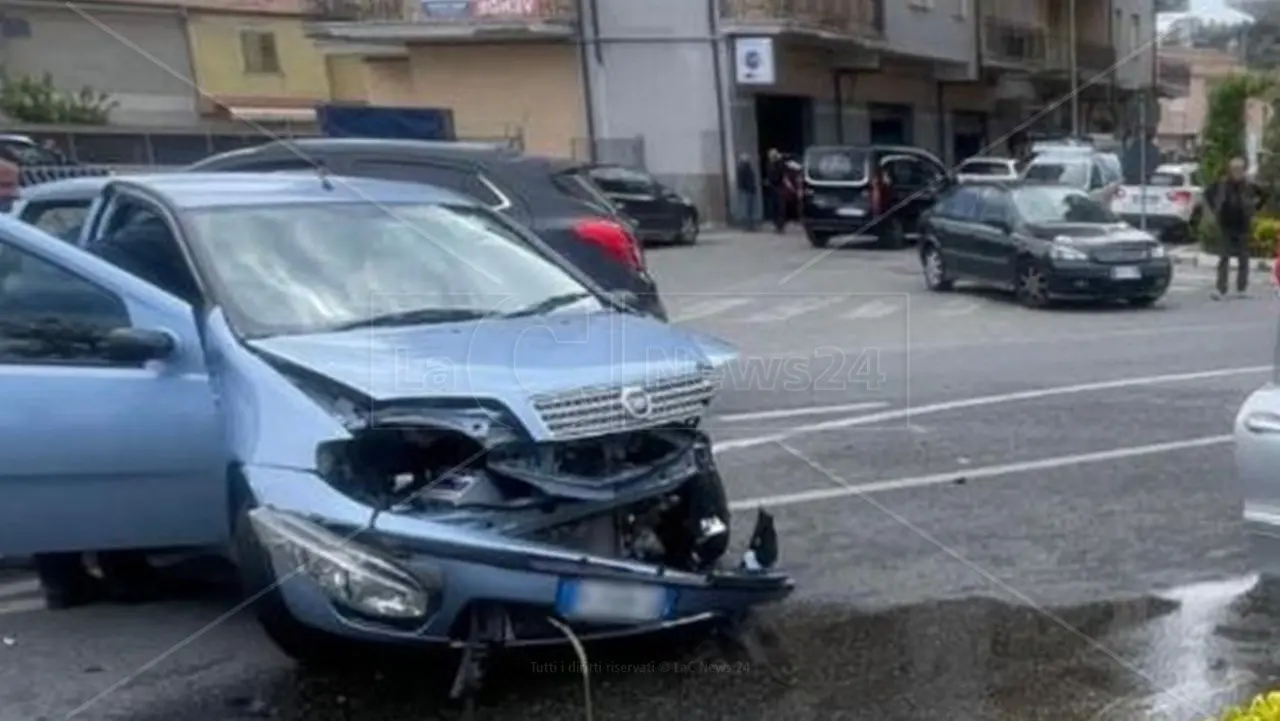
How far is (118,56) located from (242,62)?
12.2 ft

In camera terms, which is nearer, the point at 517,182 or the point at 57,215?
the point at 57,215

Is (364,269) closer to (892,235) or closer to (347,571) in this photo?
(347,571)

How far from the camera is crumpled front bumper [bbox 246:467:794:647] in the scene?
4582 mm

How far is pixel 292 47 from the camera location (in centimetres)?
4359

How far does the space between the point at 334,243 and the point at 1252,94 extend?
25.7 m

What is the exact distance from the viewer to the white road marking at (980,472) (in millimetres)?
7883

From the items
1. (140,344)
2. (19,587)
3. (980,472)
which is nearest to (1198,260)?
(980,472)

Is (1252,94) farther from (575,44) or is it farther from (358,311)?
(358,311)

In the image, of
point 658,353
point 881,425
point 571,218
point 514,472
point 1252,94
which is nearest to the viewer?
point 514,472

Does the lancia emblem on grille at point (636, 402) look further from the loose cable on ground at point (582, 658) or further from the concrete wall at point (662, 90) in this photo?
the concrete wall at point (662, 90)

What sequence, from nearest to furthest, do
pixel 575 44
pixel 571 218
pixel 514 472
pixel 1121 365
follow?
1. pixel 514 472
2. pixel 571 218
3. pixel 1121 365
4. pixel 575 44

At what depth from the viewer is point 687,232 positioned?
91.8 feet

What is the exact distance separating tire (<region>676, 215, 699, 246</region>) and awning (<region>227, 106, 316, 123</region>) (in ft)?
44.4

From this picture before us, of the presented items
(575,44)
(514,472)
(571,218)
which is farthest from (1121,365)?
(575,44)
